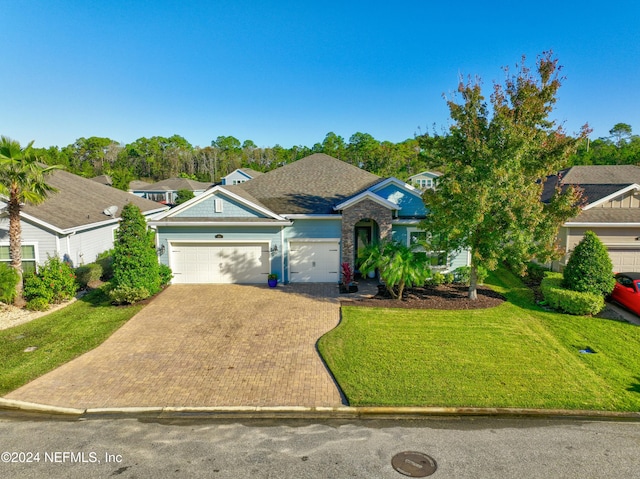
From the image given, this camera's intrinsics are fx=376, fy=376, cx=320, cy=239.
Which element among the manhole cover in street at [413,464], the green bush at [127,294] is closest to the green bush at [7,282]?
the green bush at [127,294]

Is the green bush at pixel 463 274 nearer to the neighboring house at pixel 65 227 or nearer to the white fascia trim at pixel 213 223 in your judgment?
the white fascia trim at pixel 213 223

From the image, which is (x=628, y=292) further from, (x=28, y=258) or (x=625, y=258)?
(x=28, y=258)

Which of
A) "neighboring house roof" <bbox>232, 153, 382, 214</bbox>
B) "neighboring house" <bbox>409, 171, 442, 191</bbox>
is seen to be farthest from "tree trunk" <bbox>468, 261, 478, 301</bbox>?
"neighboring house" <bbox>409, 171, 442, 191</bbox>

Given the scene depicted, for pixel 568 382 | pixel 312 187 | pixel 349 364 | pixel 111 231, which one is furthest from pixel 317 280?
pixel 111 231

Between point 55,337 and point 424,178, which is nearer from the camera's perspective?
point 55,337

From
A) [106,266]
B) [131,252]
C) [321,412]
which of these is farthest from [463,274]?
[106,266]

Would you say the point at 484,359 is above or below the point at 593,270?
below
